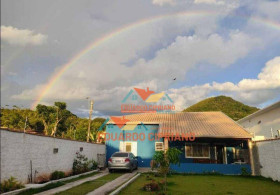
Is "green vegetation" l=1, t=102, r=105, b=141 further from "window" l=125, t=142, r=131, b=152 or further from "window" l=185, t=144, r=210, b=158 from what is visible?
"window" l=185, t=144, r=210, b=158

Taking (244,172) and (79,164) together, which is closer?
(79,164)

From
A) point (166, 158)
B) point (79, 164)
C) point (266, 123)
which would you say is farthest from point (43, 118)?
point (166, 158)

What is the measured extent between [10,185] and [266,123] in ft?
59.8

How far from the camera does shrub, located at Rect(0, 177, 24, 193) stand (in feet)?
23.0

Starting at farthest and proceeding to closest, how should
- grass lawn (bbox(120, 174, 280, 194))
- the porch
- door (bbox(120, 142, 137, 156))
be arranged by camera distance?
door (bbox(120, 142, 137, 156)) → the porch → grass lawn (bbox(120, 174, 280, 194))

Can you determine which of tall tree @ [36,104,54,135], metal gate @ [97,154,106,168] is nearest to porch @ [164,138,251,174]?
metal gate @ [97,154,106,168]

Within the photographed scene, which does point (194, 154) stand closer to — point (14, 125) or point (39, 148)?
point (39, 148)

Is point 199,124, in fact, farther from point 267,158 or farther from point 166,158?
point 166,158

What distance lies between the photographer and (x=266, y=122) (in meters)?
17.6

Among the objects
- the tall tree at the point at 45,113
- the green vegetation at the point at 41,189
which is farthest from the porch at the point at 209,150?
the tall tree at the point at 45,113

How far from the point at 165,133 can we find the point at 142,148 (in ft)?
17.8

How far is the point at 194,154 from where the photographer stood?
18984mm

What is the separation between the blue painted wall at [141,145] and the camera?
20578mm

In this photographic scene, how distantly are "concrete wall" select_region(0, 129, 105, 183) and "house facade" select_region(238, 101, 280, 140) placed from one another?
43.5 feet
